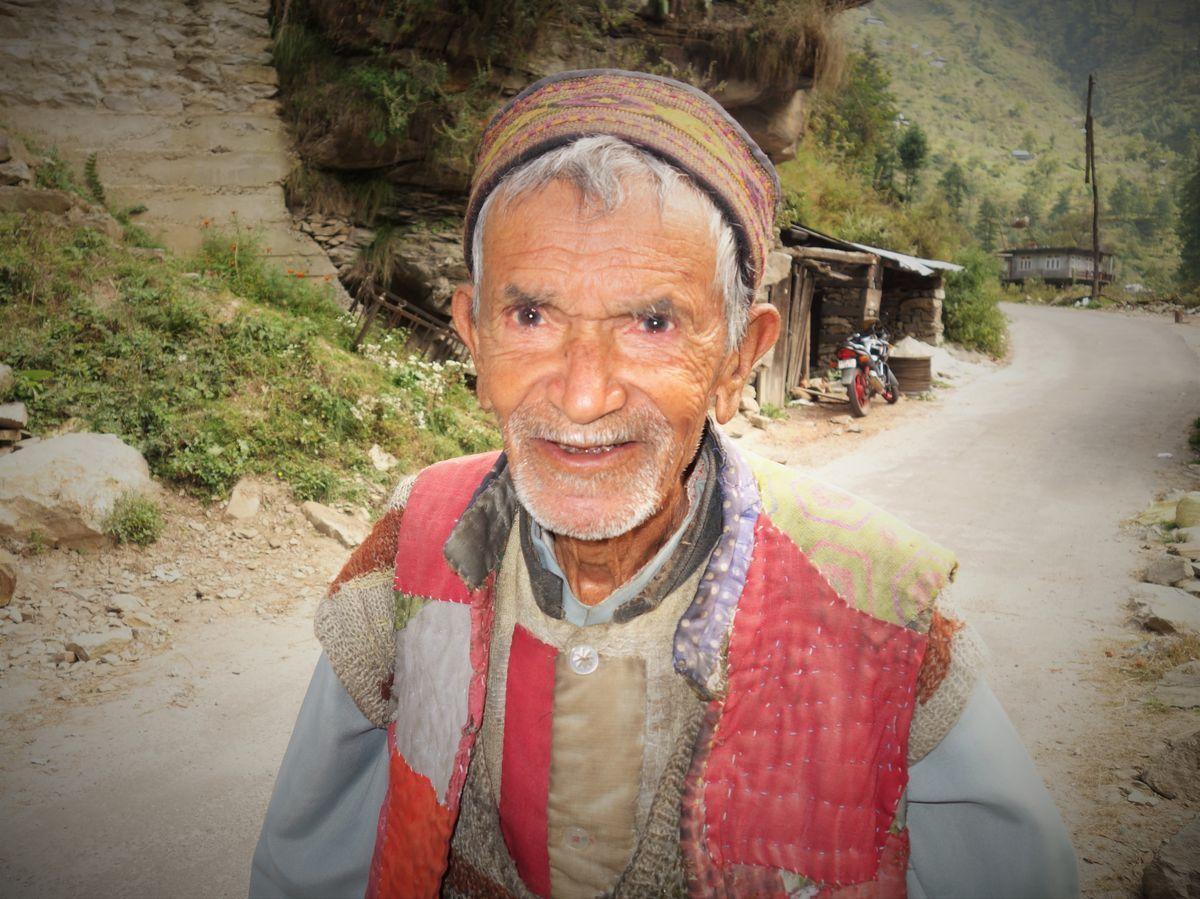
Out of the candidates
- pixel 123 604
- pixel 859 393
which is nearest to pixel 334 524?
pixel 123 604

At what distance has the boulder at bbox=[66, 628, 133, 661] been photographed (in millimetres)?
4043

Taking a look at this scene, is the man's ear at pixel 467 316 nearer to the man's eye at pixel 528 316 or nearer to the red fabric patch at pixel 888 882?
the man's eye at pixel 528 316

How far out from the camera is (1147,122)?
4641 cm

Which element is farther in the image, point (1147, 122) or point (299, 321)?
point (1147, 122)

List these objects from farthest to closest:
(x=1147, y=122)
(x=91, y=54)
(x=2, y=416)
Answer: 1. (x=1147, y=122)
2. (x=91, y=54)
3. (x=2, y=416)

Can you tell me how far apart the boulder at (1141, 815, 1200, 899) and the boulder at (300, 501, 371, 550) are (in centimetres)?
486

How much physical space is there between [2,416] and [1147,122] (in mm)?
61807

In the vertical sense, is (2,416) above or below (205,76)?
below

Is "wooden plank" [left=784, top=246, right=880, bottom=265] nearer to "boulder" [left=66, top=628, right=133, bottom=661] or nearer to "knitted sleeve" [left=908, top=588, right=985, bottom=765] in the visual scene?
"boulder" [left=66, top=628, right=133, bottom=661]

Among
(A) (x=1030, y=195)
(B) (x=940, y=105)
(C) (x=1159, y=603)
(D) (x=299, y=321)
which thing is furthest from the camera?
(B) (x=940, y=105)

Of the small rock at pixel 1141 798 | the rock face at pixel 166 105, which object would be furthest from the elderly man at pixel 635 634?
the rock face at pixel 166 105

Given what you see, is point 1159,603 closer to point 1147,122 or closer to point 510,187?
point 510,187

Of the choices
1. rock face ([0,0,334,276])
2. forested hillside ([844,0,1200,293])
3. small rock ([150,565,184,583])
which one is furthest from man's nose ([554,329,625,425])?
forested hillside ([844,0,1200,293])

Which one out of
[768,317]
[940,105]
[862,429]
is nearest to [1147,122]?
[940,105]
